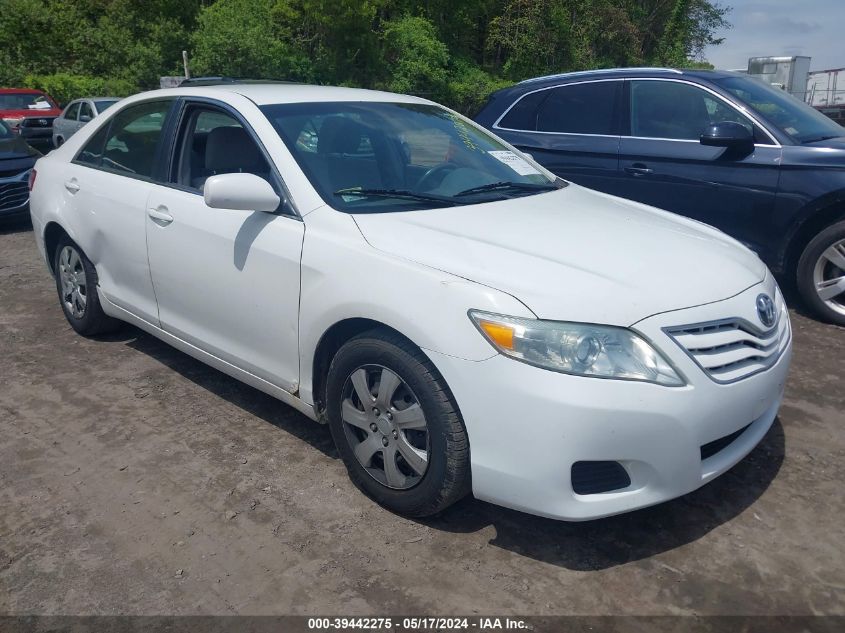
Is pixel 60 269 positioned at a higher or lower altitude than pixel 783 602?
higher

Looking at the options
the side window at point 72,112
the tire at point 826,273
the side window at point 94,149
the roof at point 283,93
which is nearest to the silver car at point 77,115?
the side window at point 72,112

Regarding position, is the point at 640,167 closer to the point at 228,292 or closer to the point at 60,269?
the point at 228,292

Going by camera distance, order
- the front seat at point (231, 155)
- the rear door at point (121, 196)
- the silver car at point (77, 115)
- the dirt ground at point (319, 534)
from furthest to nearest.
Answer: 1. the silver car at point (77, 115)
2. the rear door at point (121, 196)
3. the front seat at point (231, 155)
4. the dirt ground at point (319, 534)

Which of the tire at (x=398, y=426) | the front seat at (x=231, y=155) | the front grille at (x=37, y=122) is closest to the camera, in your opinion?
the tire at (x=398, y=426)

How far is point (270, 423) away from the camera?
3.92m

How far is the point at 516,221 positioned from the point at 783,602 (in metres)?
1.71

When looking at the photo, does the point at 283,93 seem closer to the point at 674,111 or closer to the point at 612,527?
the point at 612,527

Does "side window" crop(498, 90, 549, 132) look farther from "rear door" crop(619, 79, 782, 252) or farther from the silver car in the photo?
the silver car

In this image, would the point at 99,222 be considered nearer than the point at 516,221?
No

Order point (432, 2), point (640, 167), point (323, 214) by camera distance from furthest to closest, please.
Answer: point (432, 2) < point (640, 167) < point (323, 214)

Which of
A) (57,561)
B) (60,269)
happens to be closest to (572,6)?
(60,269)

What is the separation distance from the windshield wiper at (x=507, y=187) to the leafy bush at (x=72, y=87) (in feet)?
81.5

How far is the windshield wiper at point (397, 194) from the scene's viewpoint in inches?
133

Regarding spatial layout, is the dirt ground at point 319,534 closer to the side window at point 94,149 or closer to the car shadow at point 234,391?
the car shadow at point 234,391
